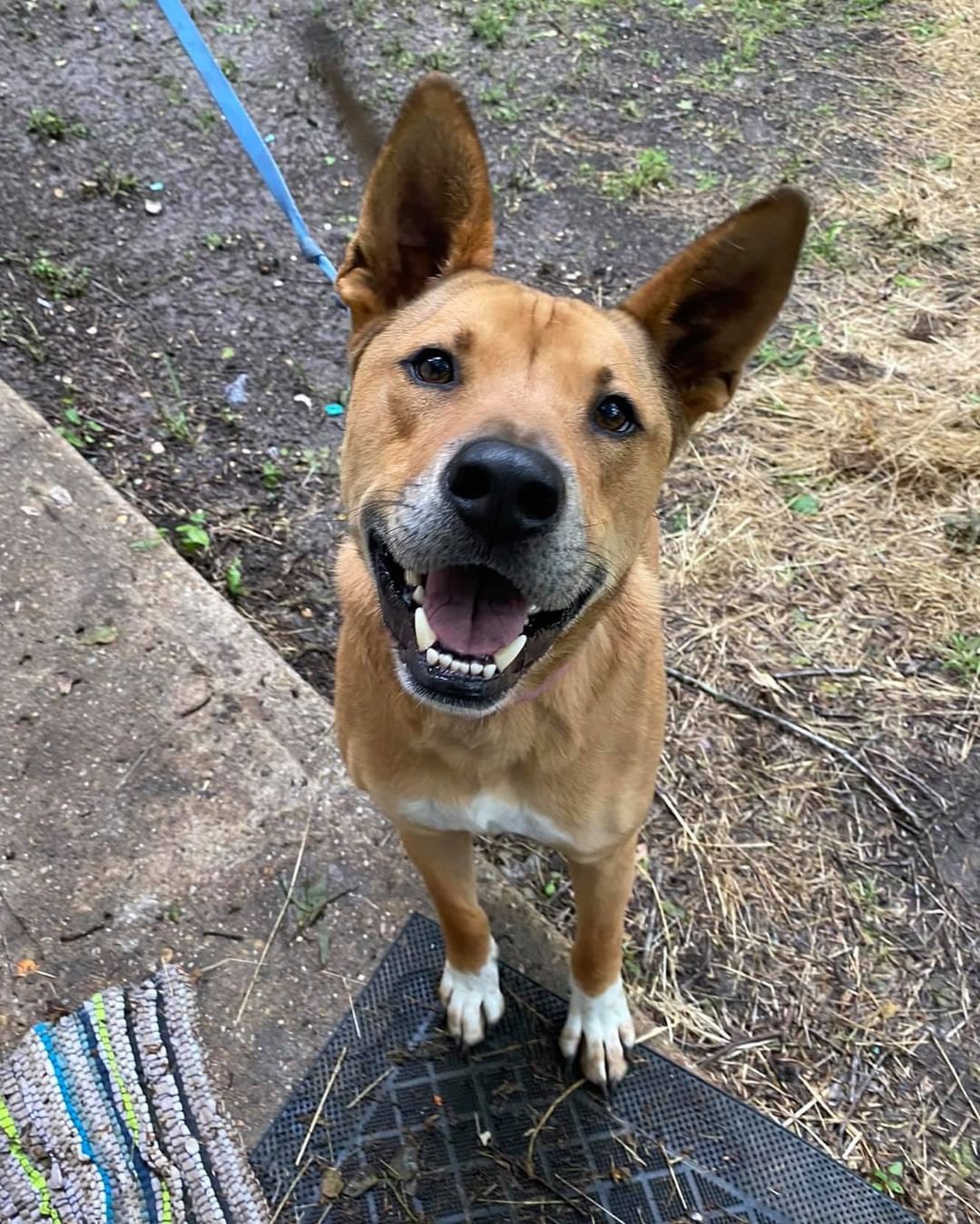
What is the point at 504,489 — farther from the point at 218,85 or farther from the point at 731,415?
the point at 731,415

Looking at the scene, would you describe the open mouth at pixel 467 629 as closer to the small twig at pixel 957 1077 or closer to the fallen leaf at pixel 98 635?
the fallen leaf at pixel 98 635

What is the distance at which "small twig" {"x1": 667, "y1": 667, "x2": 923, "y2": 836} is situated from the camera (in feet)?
11.0

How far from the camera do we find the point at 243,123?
9.82 feet

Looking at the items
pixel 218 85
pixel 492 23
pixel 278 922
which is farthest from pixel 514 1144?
pixel 492 23

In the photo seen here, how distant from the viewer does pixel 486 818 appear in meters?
2.30

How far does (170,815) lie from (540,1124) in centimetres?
143

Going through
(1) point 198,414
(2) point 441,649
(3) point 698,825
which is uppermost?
(2) point 441,649

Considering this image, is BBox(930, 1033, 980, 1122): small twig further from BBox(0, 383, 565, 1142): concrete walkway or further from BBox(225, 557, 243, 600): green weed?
BBox(225, 557, 243, 600): green weed

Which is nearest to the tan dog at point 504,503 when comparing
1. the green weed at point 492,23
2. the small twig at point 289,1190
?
the small twig at point 289,1190

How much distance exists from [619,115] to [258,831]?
16.1 feet

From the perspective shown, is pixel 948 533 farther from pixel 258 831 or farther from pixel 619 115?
pixel 619 115

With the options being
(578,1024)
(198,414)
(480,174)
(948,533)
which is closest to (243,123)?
(480,174)

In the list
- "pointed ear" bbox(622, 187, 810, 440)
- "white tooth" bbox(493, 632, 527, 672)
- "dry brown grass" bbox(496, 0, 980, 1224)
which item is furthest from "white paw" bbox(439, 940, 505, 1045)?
"pointed ear" bbox(622, 187, 810, 440)

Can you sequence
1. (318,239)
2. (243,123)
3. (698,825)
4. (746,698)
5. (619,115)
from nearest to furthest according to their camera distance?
(243,123), (698,825), (746,698), (318,239), (619,115)
